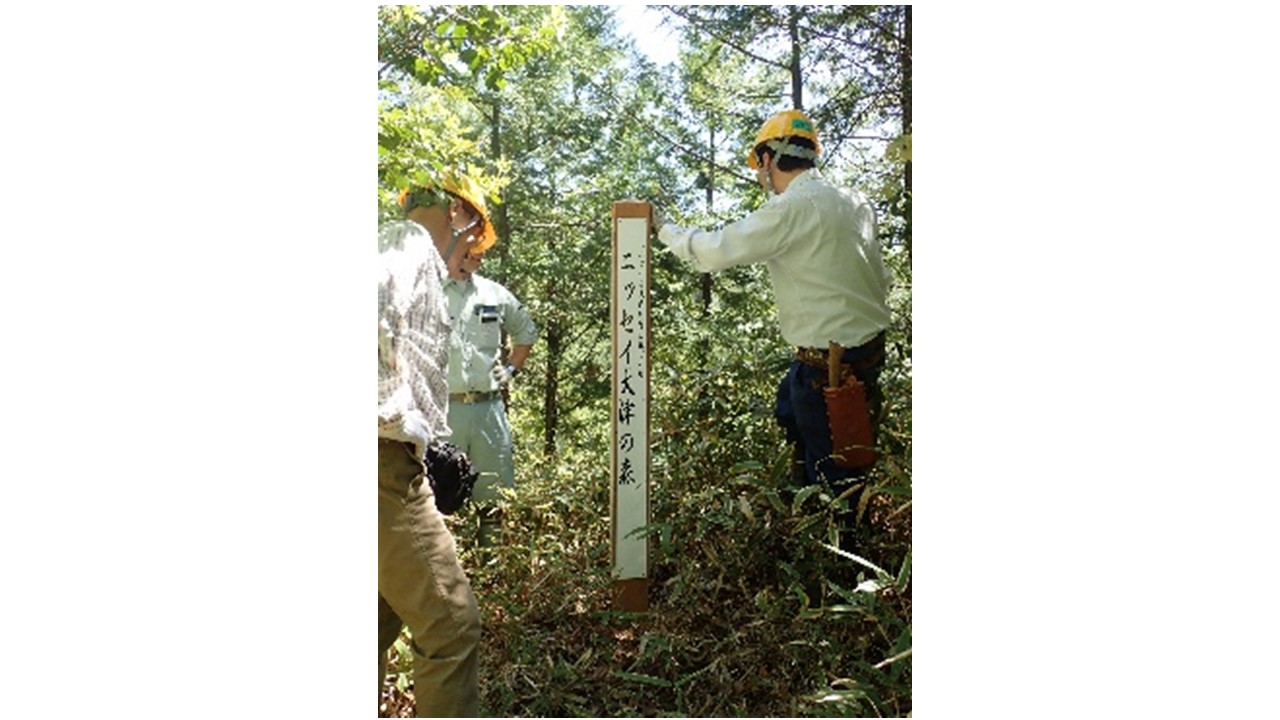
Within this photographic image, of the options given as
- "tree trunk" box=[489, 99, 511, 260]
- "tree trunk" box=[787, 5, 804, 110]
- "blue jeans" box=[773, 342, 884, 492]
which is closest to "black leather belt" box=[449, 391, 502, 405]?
"tree trunk" box=[489, 99, 511, 260]

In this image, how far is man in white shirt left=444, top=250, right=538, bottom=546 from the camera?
3.08 m

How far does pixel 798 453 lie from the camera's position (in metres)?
2.94

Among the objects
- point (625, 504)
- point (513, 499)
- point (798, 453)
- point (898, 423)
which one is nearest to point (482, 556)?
point (513, 499)

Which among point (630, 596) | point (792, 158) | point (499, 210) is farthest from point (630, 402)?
point (499, 210)

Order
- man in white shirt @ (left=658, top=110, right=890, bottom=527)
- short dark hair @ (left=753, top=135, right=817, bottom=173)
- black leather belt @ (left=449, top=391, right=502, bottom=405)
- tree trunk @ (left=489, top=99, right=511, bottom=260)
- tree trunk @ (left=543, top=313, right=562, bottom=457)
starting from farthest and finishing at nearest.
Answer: tree trunk @ (left=543, top=313, right=562, bottom=457), black leather belt @ (left=449, top=391, right=502, bottom=405), tree trunk @ (left=489, top=99, right=511, bottom=260), short dark hair @ (left=753, top=135, right=817, bottom=173), man in white shirt @ (left=658, top=110, right=890, bottom=527)

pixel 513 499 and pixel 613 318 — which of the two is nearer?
pixel 613 318

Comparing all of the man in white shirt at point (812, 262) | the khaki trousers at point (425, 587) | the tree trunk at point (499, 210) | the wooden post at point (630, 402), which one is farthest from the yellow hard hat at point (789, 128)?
the khaki trousers at point (425, 587)

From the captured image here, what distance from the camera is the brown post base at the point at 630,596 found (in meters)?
2.60

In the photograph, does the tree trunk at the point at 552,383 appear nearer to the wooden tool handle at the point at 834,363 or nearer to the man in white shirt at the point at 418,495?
the wooden tool handle at the point at 834,363

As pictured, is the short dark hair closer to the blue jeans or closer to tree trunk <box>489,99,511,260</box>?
the blue jeans

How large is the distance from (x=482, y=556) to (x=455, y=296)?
97 centimetres

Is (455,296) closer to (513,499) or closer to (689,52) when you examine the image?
(513,499)

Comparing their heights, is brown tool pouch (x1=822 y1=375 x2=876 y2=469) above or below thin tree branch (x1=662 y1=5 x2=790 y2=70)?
below

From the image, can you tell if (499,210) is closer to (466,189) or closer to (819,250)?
(466,189)
